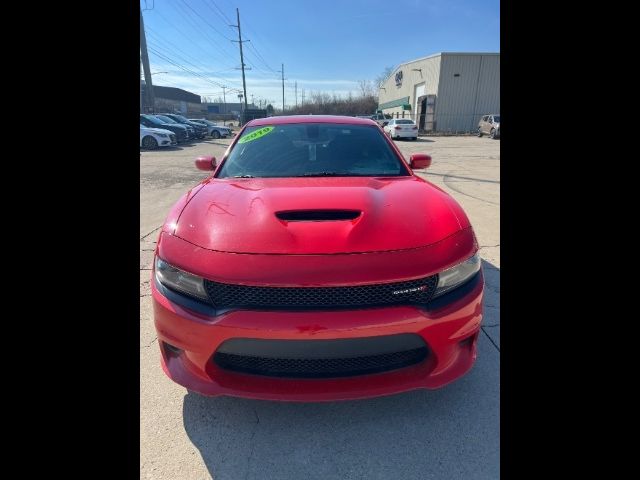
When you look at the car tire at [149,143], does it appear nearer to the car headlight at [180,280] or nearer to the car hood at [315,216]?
the car hood at [315,216]

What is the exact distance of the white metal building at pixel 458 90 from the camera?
107 feet

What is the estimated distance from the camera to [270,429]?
168 centimetres

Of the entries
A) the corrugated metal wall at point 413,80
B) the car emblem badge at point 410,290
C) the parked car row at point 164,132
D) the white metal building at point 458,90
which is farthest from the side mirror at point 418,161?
the corrugated metal wall at point 413,80

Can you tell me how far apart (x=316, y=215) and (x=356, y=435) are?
110 centimetres

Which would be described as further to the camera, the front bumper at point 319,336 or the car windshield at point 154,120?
the car windshield at point 154,120

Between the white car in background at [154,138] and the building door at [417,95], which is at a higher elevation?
the building door at [417,95]

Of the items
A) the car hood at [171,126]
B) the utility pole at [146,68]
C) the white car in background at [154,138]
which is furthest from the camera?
the utility pole at [146,68]

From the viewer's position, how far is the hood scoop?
169 centimetres

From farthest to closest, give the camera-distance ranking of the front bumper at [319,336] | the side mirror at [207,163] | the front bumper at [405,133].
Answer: the front bumper at [405,133]
the side mirror at [207,163]
the front bumper at [319,336]
